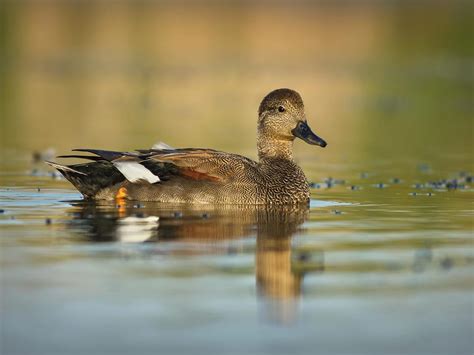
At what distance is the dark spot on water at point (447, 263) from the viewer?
8577 millimetres

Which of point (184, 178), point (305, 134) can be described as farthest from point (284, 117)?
point (184, 178)

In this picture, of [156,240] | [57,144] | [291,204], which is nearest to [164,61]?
[57,144]

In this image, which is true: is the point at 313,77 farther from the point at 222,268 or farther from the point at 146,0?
the point at 146,0

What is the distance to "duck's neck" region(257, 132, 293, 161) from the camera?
13.2 m

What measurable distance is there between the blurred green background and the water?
139mm

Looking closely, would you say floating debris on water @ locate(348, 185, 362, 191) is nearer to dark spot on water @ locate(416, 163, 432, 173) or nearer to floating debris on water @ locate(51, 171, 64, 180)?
dark spot on water @ locate(416, 163, 432, 173)

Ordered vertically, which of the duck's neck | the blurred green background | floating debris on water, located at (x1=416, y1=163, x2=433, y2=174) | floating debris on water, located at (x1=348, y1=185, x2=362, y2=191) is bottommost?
floating debris on water, located at (x1=348, y1=185, x2=362, y2=191)

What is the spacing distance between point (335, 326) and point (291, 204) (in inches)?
224

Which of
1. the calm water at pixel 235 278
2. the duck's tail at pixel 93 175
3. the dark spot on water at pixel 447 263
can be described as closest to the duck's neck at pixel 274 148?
the calm water at pixel 235 278

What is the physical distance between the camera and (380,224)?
35.9ft

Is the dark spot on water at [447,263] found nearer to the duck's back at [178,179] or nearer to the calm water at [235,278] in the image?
the calm water at [235,278]

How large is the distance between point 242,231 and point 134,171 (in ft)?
7.02

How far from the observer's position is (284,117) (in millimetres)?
13227

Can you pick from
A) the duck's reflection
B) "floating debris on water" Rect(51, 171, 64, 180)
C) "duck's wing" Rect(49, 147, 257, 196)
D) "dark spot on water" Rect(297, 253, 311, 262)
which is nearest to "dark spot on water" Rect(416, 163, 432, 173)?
the duck's reflection
